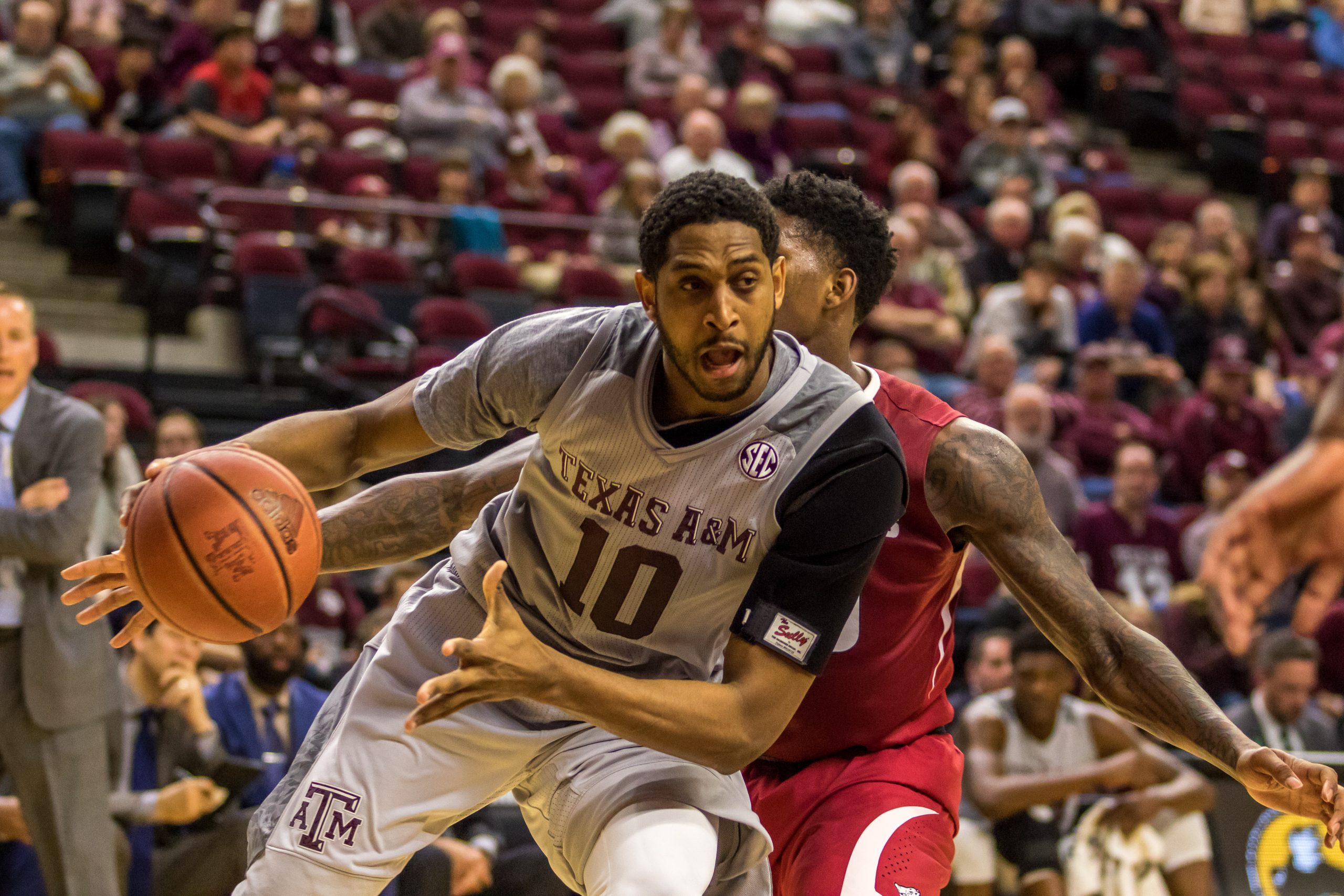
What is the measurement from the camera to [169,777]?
5.21 m

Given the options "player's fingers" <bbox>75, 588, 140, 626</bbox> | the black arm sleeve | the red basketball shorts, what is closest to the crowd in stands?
the red basketball shorts

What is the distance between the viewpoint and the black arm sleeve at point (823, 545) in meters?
2.66

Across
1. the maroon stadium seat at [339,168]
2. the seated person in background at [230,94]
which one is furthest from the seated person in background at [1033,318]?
the seated person in background at [230,94]

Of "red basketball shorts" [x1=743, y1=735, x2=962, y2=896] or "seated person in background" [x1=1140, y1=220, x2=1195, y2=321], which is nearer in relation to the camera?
"red basketball shorts" [x1=743, y1=735, x2=962, y2=896]

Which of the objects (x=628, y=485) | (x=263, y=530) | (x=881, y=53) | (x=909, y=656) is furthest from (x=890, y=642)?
(x=881, y=53)

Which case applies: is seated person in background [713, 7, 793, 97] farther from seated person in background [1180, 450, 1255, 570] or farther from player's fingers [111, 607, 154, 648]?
player's fingers [111, 607, 154, 648]

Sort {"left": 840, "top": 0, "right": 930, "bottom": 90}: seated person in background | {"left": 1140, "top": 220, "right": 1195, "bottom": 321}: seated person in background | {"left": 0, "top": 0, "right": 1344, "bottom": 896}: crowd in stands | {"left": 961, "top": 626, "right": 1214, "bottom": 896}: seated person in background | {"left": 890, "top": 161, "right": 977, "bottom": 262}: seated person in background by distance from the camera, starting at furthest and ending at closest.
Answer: {"left": 840, "top": 0, "right": 930, "bottom": 90}: seated person in background, {"left": 890, "top": 161, "right": 977, "bottom": 262}: seated person in background, {"left": 1140, "top": 220, "right": 1195, "bottom": 321}: seated person in background, {"left": 0, "top": 0, "right": 1344, "bottom": 896}: crowd in stands, {"left": 961, "top": 626, "right": 1214, "bottom": 896}: seated person in background

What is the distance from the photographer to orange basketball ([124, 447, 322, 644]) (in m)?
2.73

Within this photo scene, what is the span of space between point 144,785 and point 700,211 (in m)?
3.55

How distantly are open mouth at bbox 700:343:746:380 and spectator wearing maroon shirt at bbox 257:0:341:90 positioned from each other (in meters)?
8.41

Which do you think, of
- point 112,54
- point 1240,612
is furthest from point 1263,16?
point 1240,612

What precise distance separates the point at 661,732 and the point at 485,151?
26.0 ft

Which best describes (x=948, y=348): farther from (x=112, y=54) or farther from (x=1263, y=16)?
(x=1263, y=16)

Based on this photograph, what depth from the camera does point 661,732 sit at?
2.55m
